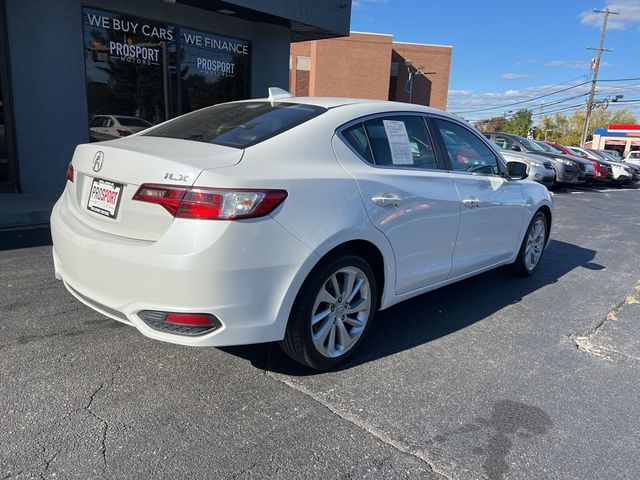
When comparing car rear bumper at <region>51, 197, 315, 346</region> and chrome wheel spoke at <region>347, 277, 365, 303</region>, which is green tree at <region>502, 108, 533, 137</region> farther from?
car rear bumper at <region>51, 197, 315, 346</region>

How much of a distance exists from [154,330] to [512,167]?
365 cm

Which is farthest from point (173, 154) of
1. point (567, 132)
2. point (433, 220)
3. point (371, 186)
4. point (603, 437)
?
point (567, 132)

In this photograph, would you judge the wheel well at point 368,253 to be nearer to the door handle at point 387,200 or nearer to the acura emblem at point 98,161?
the door handle at point 387,200

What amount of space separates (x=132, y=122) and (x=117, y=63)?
1075 millimetres

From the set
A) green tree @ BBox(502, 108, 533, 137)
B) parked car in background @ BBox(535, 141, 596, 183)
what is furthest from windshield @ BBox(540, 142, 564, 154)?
green tree @ BBox(502, 108, 533, 137)

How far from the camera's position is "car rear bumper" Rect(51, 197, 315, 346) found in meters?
2.48

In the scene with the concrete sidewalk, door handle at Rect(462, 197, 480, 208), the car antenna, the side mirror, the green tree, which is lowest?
the concrete sidewalk

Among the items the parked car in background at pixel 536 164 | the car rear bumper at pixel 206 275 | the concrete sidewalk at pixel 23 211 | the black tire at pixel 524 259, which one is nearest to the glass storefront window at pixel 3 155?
the concrete sidewalk at pixel 23 211

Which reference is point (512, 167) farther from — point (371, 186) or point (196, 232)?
point (196, 232)

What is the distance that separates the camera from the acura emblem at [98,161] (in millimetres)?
2932

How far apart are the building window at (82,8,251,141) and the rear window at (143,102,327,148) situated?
6.44 metres

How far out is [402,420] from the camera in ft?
8.93

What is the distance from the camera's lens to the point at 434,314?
4.30 meters

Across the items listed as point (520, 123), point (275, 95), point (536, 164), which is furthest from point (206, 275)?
point (520, 123)
